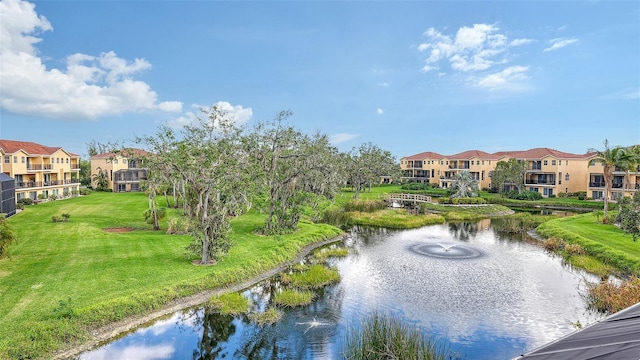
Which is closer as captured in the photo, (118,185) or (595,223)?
(595,223)

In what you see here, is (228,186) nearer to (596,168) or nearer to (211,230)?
(211,230)

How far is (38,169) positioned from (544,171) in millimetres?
85580

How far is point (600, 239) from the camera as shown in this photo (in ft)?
103

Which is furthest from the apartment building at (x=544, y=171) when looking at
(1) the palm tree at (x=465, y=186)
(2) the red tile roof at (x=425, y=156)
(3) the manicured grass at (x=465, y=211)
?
(3) the manicured grass at (x=465, y=211)

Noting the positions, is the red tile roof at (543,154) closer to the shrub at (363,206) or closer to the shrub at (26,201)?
the shrub at (363,206)

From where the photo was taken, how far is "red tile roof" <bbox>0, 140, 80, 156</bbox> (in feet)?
160

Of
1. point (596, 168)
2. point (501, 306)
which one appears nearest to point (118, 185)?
point (501, 306)

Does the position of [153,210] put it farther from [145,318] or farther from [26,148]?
[26,148]

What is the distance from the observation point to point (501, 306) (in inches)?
743

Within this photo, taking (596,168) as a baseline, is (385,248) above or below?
below

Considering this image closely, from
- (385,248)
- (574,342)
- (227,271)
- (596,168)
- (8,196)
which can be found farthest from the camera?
(596,168)

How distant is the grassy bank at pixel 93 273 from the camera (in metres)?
14.6

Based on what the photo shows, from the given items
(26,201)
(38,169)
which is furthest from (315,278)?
(38,169)

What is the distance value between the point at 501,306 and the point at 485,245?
15.6m
